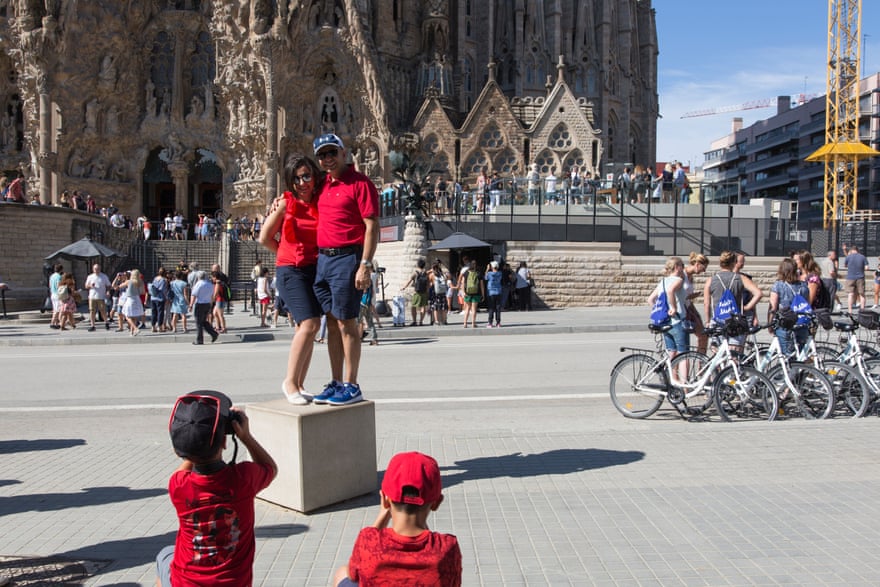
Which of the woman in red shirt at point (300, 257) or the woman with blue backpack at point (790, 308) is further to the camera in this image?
the woman with blue backpack at point (790, 308)

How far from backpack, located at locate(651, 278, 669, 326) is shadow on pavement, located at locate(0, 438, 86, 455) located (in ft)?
19.2

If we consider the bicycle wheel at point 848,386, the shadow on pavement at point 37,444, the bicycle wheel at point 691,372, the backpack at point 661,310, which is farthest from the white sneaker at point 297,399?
the bicycle wheel at point 848,386

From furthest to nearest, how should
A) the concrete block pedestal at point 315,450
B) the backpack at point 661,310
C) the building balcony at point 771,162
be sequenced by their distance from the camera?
the building balcony at point 771,162, the backpack at point 661,310, the concrete block pedestal at point 315,450

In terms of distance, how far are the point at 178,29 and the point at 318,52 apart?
7.96m

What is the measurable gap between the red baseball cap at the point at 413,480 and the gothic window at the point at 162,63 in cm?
→ 4312

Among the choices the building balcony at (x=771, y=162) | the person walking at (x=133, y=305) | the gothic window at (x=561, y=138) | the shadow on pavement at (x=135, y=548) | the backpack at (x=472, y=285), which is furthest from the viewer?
the building balcony at (x=771, y=162)

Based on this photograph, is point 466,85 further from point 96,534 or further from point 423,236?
point 96,534

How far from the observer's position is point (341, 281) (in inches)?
194

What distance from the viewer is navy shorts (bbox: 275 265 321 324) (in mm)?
5094

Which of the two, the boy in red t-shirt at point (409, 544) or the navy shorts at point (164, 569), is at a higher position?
the boy in red t-shirt at point (409, 544)

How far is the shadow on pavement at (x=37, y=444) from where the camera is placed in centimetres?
661

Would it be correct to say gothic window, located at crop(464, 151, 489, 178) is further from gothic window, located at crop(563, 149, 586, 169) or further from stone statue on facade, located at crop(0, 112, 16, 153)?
stone statue on facade, located at crop(0, 112, 16, 153)

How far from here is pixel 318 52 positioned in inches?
1566

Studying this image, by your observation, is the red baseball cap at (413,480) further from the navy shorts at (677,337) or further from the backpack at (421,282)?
the backpack at (421,282)
